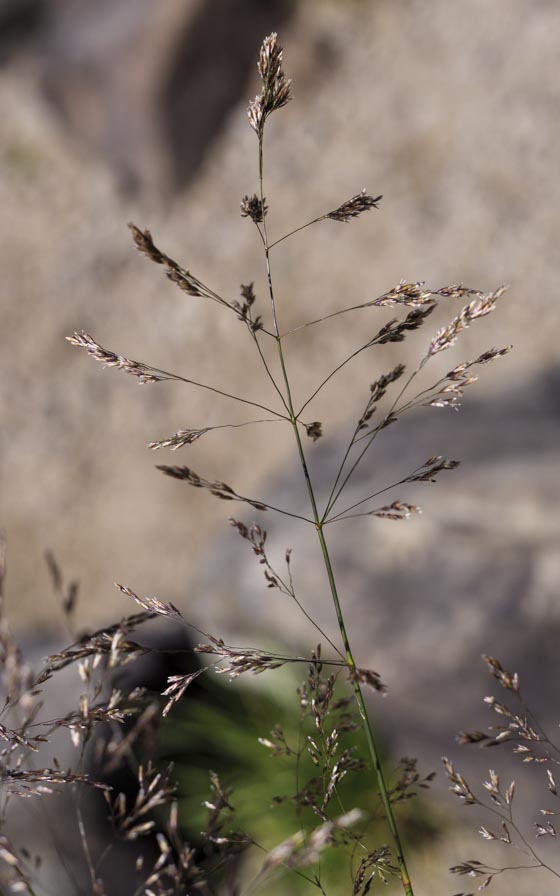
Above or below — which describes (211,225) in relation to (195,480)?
above

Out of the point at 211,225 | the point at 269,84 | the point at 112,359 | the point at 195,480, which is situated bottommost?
the point at 195,480

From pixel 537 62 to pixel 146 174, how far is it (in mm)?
3613

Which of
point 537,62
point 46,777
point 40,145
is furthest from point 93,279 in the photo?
point 46,777

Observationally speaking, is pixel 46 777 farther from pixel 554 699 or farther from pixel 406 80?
pixel 406 80

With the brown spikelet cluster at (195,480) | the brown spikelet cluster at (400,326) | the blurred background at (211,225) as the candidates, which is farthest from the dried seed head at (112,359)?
the blurred background at (211,225)

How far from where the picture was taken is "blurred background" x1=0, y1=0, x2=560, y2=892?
637 cm

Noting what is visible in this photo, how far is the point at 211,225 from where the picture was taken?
7.67 meters

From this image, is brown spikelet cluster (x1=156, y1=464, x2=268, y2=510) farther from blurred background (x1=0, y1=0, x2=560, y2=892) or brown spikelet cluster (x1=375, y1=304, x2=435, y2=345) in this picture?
blurred background (x1=0, y1=0, x2=560, y2=892)

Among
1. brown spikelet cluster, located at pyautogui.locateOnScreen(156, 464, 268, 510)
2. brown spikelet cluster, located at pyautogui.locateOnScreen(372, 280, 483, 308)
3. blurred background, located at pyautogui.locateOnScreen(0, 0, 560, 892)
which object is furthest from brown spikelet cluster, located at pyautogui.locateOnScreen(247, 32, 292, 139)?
blurred background, located at pyautogui.locateOnScreen(0, 0, 560, 892)

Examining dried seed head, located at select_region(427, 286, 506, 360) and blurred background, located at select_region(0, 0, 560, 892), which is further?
blurred background, located at select_region(0, 0, 560, 892)

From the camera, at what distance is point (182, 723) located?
358 centimetres

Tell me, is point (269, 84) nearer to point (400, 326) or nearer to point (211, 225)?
point (400, 326)

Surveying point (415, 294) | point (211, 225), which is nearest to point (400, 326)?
point (415, 294)

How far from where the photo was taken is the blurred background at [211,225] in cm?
637
